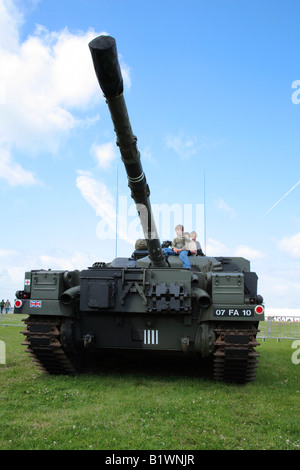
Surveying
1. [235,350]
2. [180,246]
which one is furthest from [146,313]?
[180,246]

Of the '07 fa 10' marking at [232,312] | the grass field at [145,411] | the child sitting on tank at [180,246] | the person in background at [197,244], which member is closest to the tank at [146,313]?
the '07 fa 10' marking at [232,312]

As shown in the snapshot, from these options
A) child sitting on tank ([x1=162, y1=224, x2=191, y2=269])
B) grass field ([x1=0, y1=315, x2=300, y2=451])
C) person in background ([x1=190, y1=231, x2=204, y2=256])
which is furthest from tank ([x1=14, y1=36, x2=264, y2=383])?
person in background ([x1=190, y1=231, x2=204, y2=256])

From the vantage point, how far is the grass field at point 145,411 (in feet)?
15.1

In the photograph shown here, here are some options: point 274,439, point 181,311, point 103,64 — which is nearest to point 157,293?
point 181,311

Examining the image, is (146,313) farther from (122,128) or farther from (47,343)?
(122,128)

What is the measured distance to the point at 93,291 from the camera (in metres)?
7.66

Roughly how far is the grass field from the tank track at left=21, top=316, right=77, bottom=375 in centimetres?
28

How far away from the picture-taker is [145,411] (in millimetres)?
5742

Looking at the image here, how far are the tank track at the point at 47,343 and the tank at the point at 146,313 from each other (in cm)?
2

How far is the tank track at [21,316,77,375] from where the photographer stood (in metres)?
7.63

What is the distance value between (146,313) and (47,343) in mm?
1744

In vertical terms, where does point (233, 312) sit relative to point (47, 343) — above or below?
above

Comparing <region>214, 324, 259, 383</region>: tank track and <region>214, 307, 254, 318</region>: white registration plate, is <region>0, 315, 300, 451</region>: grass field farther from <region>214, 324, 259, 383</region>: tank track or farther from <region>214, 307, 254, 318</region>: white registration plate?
<region>214, 307, 254, 318</region>: white registration plate
